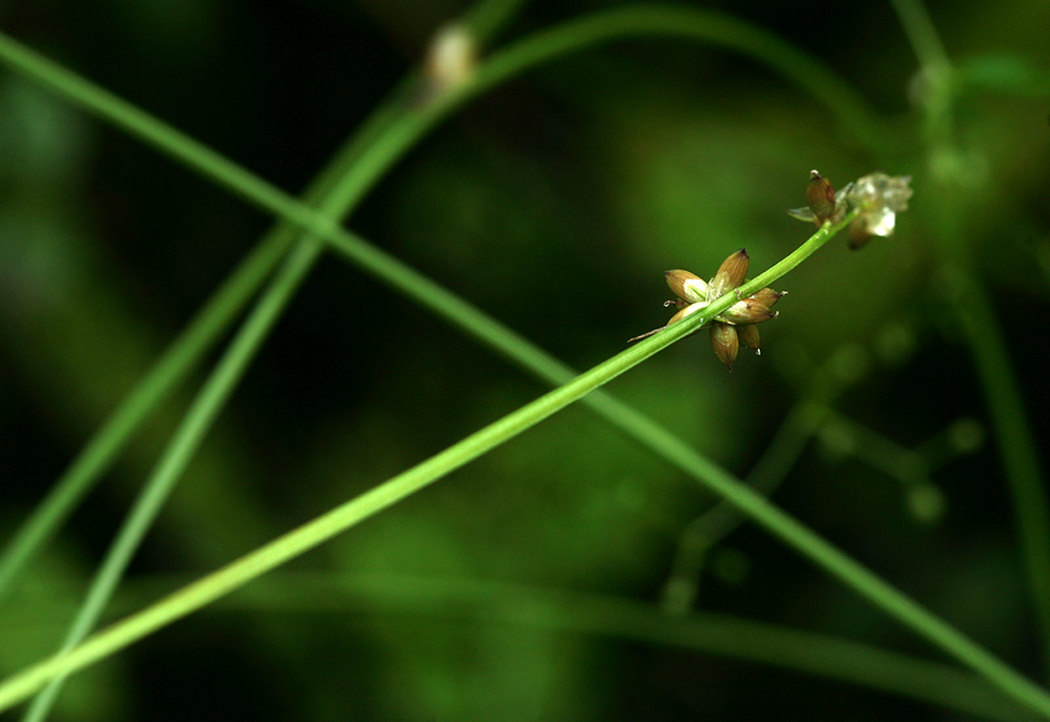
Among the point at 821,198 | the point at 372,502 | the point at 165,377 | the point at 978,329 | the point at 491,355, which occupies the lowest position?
the point at 372,502

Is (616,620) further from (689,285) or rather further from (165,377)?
(689,285)

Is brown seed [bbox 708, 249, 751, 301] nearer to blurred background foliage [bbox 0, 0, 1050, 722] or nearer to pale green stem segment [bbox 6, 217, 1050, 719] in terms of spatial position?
pale green stem segment [bbox 6, 217, 1050, 719]

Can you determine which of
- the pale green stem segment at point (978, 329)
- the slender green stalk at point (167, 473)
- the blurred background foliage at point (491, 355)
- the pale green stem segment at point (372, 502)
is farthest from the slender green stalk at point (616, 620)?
the pale green stem segment at point (372, 502)

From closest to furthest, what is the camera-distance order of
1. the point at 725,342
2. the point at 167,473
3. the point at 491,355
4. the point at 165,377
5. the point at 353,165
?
1. the point at 725,342
2. the point at 167,473
3. the point at 165,377
4. the point at 353,165
5. the point at 491,355

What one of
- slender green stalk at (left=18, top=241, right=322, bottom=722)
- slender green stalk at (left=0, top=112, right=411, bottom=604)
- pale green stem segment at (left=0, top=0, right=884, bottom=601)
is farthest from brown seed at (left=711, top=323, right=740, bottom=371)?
slender green stalk at (left=0, top=112, right=411, bottom=604)

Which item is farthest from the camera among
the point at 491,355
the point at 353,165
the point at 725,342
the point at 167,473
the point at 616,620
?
the point at 491,355

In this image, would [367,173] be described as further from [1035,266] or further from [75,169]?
[1035,266]

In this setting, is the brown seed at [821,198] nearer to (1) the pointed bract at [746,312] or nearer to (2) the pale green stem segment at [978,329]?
(1) the pointed bract at [746,312]

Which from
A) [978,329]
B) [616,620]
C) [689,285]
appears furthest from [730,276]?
[616,620]
